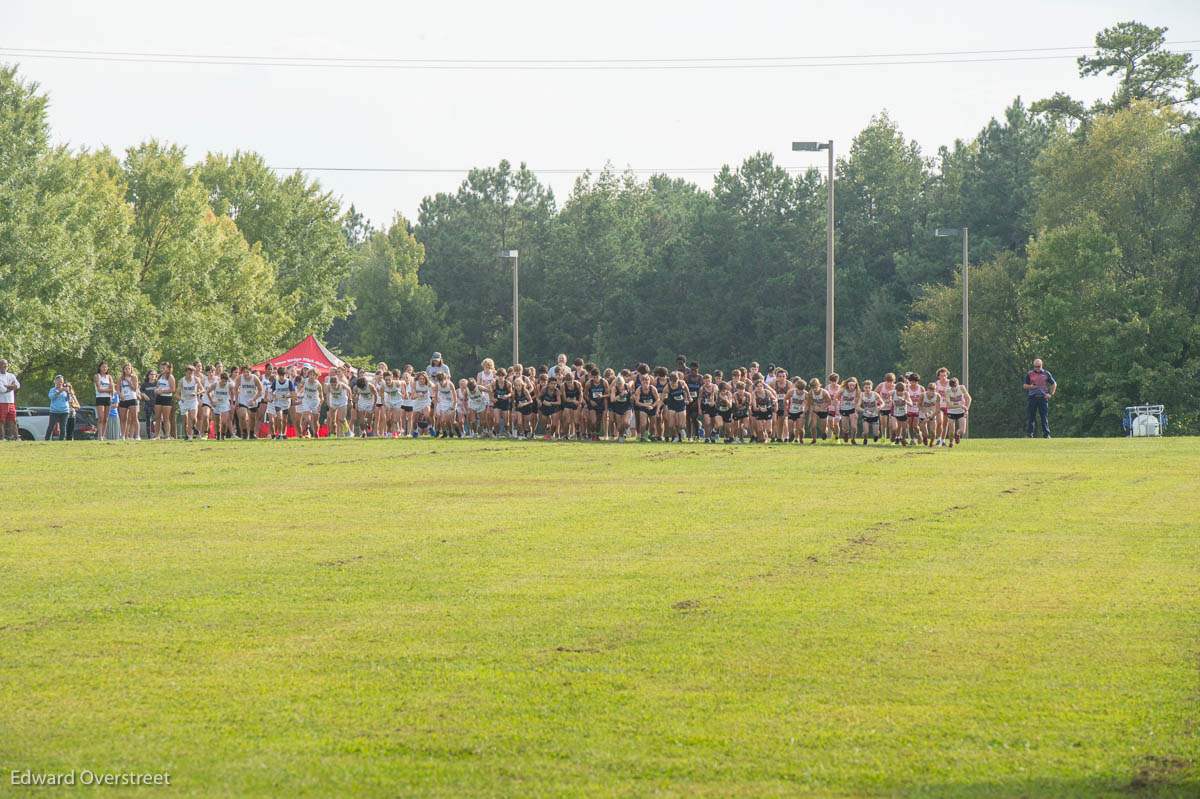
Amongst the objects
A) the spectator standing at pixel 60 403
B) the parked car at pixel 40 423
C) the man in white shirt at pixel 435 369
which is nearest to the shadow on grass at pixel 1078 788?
the man in white shirt at pixel 435 369

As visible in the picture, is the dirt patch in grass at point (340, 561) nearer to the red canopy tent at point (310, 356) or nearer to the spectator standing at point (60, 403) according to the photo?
the spectator standing at point (60, 403)

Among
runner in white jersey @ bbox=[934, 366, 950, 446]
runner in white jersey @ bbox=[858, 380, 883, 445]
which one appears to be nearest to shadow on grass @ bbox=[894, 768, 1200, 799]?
runner in white jersey @ bbox=[934, 366, 950, 446]

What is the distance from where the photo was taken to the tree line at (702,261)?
169 ft

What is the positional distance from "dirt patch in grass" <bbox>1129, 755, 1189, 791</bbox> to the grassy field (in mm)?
21

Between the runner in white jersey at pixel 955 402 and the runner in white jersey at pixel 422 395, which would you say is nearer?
the runner in white jersey at pixel 955 402

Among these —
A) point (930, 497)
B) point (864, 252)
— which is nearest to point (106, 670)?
point (930, 497)

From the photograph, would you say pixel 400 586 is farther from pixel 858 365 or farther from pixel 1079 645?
pixel 858 365

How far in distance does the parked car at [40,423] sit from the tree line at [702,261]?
6.28m

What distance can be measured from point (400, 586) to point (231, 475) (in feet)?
34.8

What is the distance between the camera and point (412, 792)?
17.1 ft

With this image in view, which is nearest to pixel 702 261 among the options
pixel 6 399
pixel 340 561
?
pixel 6 399

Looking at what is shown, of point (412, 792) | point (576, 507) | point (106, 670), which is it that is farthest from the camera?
point (576, 507)

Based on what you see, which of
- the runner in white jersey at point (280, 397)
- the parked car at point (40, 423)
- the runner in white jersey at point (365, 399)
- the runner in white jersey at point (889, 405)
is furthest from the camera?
the parked car at point (40, 423)

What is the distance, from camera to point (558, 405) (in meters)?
32.1
